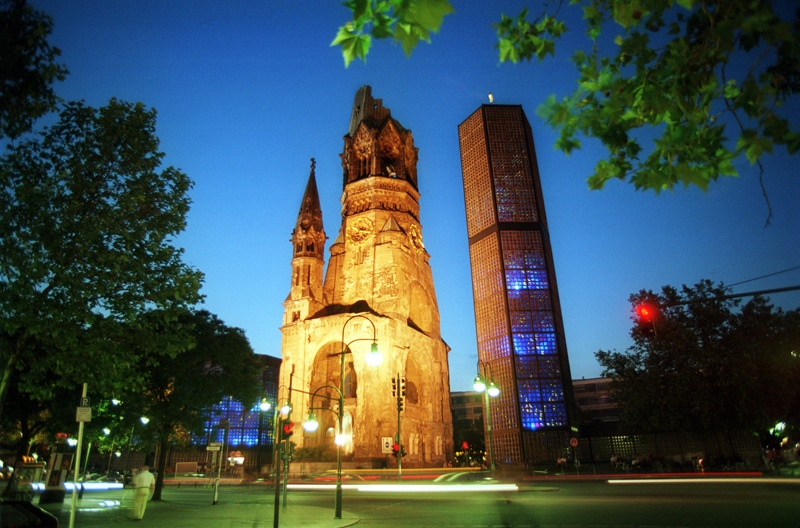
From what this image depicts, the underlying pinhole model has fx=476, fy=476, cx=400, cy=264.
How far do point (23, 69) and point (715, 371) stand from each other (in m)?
35.6

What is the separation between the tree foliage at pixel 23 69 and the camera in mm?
9875

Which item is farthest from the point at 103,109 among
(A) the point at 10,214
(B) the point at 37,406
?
(B) the point at 37,406

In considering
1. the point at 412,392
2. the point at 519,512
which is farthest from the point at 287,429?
the point at 412,392

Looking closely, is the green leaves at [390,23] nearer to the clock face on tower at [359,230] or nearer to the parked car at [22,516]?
the parked car at [22,516]

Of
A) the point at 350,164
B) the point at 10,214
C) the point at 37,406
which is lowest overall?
the point at 37,406

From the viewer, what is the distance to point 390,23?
3.46 metres

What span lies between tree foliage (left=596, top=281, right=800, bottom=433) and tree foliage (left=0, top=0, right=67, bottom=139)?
29.4 m

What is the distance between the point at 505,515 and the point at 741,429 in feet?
87.1

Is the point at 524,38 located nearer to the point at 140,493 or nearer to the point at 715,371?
the point at 140,493

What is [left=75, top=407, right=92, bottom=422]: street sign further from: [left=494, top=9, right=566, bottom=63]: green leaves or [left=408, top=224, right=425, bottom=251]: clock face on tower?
[left=408, top=224, right=425, bottom=251]: clock face on tower

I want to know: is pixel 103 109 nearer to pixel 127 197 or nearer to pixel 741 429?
pixel 127 197

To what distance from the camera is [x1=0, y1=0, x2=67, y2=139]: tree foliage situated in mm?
9875

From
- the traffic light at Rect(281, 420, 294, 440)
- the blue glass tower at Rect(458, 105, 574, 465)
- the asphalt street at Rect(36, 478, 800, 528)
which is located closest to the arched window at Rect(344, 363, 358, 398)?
the blue glass tower at Rect(458, 105, 574, 465)

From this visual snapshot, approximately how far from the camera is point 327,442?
4444 centimetres
